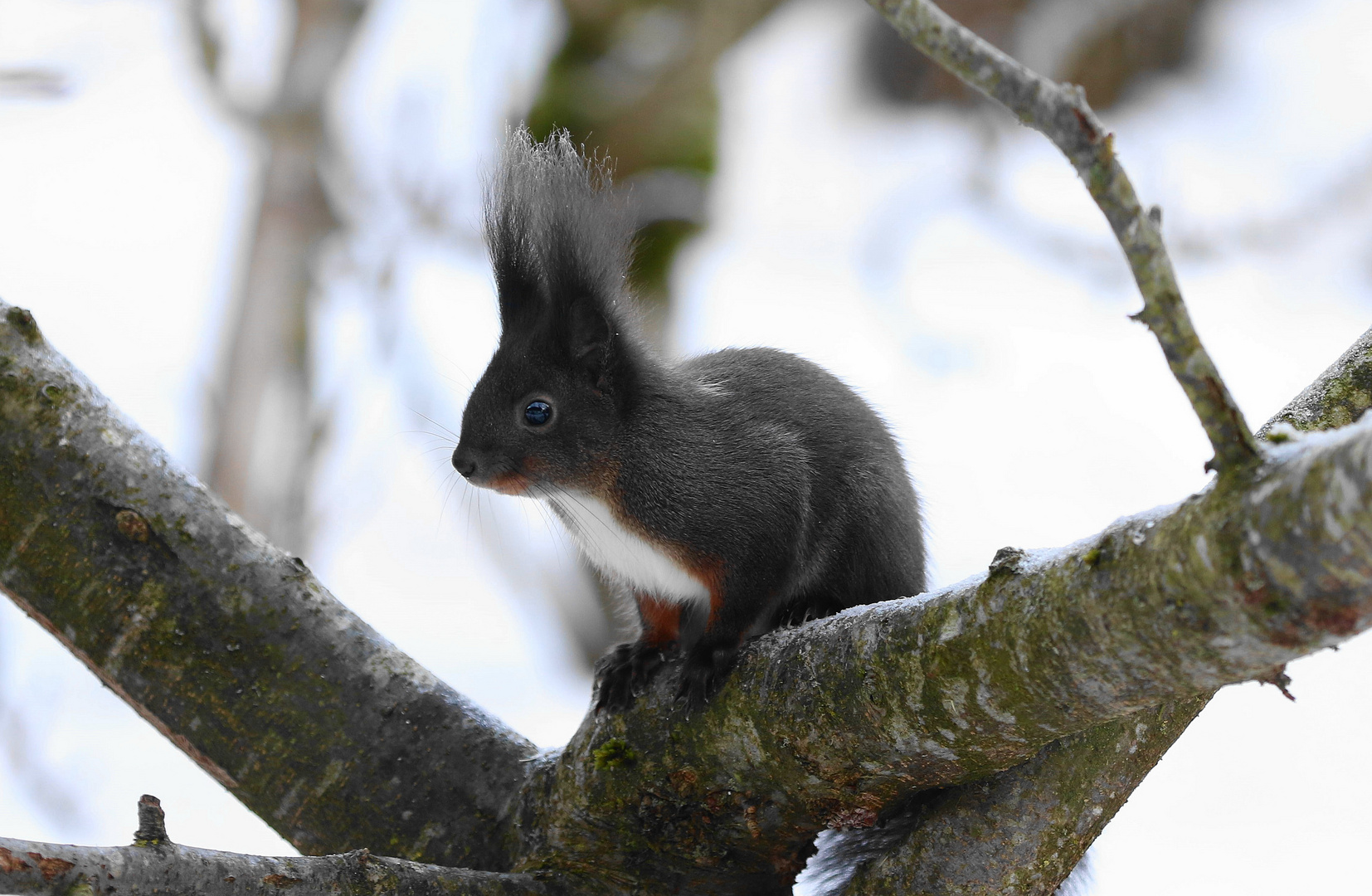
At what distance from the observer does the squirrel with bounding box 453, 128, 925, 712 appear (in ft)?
7.75

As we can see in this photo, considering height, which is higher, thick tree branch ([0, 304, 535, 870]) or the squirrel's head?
the squirrel's head

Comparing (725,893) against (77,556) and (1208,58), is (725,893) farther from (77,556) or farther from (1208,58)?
(1208,58)

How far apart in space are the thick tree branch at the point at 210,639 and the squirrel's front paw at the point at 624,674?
23 cm

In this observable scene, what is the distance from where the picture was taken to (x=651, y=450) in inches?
97.7

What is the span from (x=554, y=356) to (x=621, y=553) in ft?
1.48

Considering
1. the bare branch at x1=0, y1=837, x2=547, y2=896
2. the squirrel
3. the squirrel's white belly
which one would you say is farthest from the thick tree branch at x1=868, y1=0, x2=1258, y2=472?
the squirrel's white belly

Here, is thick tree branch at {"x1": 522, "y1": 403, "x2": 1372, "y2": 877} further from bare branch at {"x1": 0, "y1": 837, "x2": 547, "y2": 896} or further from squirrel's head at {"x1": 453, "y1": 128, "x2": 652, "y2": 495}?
squirrel's head at {"x1": 453, "y1": 128, "x2": 652, "y2": 495}

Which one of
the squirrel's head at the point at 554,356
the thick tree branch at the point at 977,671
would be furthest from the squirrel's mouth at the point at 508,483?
the thick tree branch at the point at 977,671

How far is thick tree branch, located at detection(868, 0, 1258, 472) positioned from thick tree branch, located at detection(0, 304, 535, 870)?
4.85 ft

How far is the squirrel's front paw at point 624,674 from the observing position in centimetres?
211

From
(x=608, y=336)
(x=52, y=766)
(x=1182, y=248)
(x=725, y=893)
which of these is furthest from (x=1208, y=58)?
(x=52, y=766)

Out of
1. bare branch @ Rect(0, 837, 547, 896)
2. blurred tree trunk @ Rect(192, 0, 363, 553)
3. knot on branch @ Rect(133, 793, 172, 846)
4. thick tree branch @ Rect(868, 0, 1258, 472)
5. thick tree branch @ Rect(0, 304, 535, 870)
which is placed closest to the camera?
thick tree branch @ Rect(868, 0, 1258, 472)

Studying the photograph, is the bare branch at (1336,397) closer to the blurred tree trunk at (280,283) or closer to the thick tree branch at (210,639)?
the thick tree branch at (210,639)

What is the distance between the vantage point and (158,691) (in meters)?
2.05
